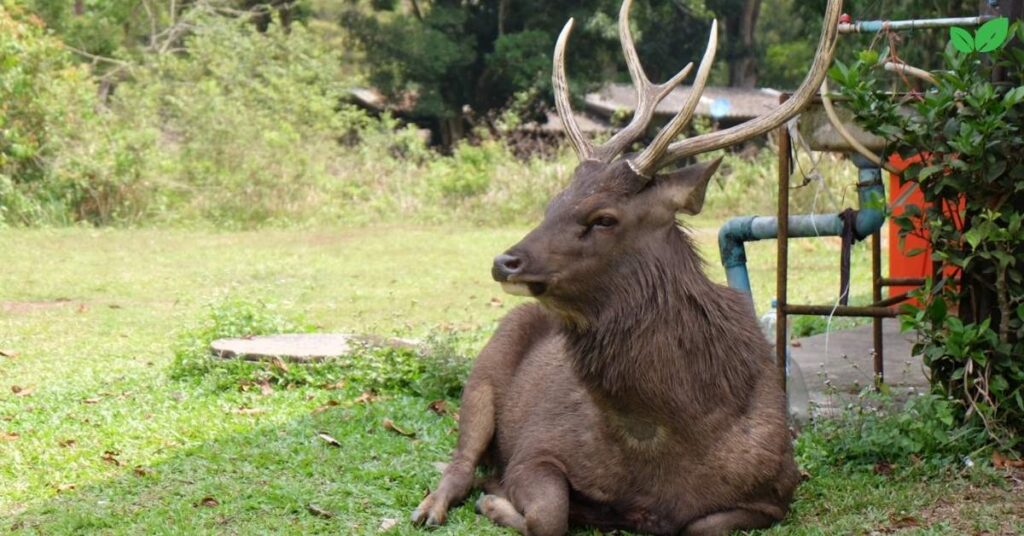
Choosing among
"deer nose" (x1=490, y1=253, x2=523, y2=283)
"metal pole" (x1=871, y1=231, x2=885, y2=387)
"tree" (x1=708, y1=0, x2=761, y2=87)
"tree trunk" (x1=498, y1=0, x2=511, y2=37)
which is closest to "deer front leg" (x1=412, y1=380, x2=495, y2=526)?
"deer nose" (x1=490, y1=253, x2=523, y2=283)

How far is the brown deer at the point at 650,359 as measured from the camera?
14.1 ft

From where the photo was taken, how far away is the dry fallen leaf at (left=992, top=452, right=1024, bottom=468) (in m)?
4.88

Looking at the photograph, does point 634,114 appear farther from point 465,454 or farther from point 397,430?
point 397,430

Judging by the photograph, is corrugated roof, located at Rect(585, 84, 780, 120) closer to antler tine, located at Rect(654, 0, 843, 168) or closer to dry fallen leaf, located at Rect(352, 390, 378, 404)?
dry fallen leaf, located at Rect(352, 390, 378, 404)

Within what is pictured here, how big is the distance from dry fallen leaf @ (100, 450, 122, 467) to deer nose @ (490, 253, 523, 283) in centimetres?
258

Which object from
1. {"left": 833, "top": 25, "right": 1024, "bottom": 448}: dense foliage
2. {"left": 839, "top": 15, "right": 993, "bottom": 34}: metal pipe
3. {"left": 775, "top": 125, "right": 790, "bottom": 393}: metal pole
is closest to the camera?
{"left": 833, "top": 25, "right": 1024, "bottom": 448}: dense foliage

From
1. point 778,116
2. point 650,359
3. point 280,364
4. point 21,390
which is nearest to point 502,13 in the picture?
point 280,364

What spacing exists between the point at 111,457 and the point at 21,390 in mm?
1991

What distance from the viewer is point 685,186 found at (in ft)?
14.6

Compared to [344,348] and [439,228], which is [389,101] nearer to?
[439,228]

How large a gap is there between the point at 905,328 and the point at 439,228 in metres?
14.5

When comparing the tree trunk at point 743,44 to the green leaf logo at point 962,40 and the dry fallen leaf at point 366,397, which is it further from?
the green leaf logo at point 962,40

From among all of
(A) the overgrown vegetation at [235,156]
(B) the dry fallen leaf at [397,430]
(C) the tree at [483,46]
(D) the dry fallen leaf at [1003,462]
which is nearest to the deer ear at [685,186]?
(D) the dry fallen leaf at [1003,462]

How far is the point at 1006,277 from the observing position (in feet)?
16.2
